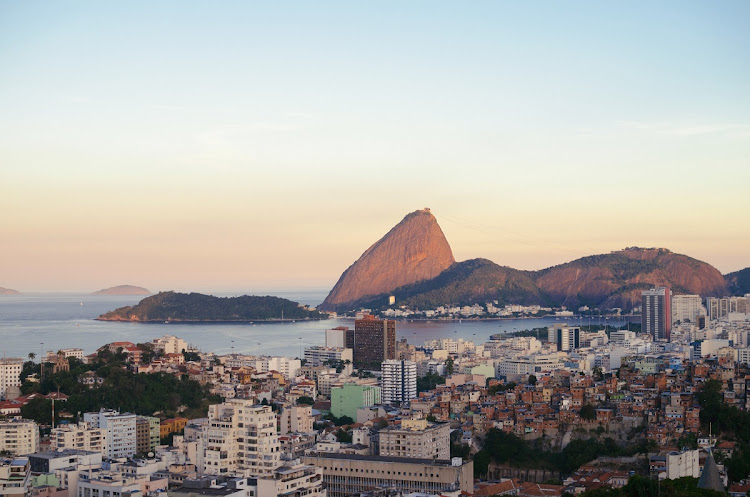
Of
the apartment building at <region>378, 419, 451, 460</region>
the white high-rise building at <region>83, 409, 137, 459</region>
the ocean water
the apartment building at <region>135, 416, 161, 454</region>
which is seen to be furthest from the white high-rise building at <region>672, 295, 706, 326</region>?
the white high-rise building at <region>83, 409, 137, 459</region>

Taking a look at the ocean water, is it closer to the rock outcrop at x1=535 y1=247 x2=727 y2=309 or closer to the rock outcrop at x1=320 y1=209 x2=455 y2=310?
the rock outcrop at x1=535 y1=247 x2=727 y2=309

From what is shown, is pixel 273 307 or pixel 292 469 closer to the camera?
pixel 292 469

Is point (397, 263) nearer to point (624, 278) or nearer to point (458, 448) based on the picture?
point (624, 278)

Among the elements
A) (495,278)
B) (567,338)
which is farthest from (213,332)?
(495,278)

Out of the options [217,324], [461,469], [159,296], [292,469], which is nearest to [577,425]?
[461,469]

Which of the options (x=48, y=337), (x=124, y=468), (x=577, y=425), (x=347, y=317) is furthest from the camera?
(x=347, y=317)

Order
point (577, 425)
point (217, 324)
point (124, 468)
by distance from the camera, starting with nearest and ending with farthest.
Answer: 1. point (124, 468)
2. point (577, 425)
3. point (217, 324)

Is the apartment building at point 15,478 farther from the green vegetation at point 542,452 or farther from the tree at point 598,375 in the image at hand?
the tree at point 598,375

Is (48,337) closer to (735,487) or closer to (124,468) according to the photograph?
(124,468)
